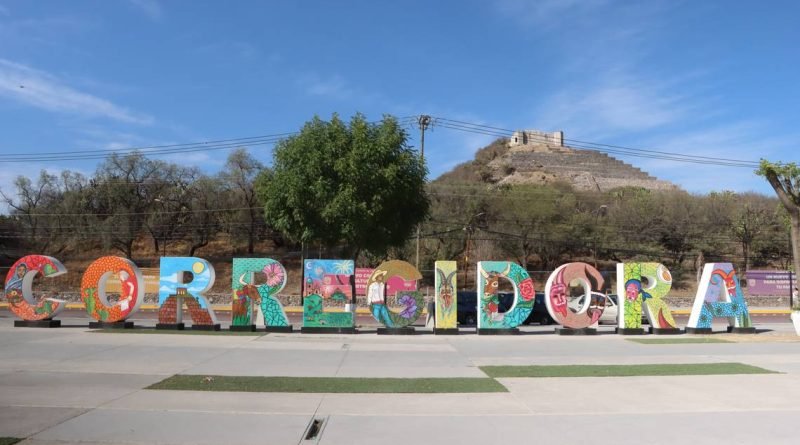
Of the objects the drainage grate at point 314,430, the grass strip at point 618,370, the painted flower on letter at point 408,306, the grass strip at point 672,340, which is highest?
the painted flower on letter at point 408,306

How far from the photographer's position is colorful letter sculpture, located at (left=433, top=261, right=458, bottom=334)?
2102cm

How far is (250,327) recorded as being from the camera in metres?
20.8

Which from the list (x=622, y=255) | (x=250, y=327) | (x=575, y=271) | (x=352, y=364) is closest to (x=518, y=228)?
(x=622, y=255)

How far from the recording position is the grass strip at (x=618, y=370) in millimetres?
12273

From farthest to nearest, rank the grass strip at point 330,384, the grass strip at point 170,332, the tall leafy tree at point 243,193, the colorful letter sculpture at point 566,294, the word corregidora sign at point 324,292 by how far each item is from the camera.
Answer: the tall leafy tree at point 243,193 → the colorful letter sculpture at point 566,294 → the word corregidora sign at point 324,292 → the grass strip at point 170,332 → the grass strip at point 330,384

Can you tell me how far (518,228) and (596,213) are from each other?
1186 cm

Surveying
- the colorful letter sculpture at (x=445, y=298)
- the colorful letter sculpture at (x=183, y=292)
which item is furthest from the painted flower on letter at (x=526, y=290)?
the colorful letter sculpture at (x=183, y=292)

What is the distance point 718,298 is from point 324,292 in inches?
Answer: 575

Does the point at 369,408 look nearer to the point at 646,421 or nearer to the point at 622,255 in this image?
the point at 646,421

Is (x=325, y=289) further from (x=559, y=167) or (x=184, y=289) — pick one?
(x=559, y=167)

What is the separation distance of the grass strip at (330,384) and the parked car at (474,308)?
Result: 57.8 ft

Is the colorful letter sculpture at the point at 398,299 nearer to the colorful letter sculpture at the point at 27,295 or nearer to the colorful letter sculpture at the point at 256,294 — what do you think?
the colorful letter sculpture at the point at 256,294

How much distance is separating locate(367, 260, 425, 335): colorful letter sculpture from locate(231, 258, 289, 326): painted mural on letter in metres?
3.14

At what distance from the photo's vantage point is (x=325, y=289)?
20.9 m
